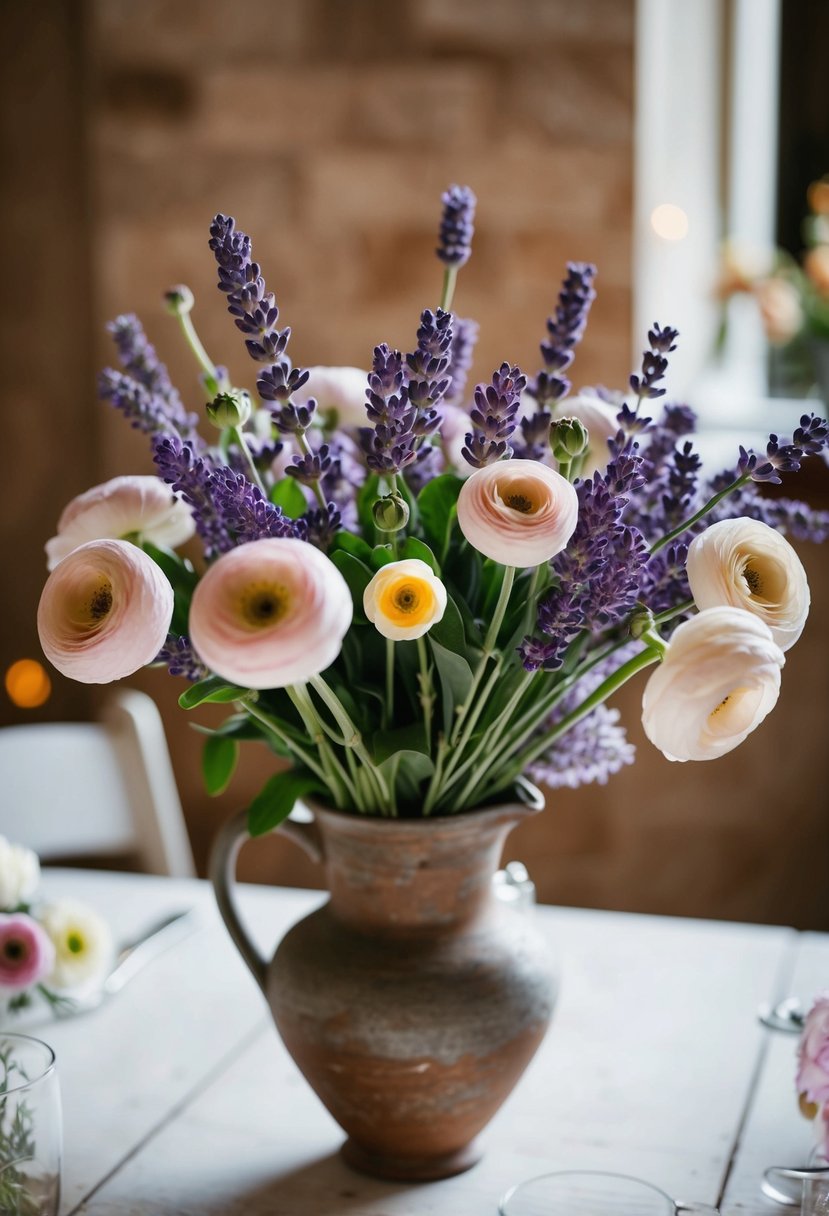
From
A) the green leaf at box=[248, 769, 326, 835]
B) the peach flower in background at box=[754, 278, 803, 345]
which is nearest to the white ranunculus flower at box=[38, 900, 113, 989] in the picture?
the green leaf at box=[248, 769, 326, 835]

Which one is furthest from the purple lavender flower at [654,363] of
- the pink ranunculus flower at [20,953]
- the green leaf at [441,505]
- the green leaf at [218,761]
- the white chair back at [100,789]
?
the white chair back at [100,789]

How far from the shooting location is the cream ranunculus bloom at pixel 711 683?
66cm

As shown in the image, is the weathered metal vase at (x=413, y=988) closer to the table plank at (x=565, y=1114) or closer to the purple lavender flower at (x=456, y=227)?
the table plank at (x=565, y=1114)

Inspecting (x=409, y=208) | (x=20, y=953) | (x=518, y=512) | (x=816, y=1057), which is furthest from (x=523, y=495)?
(x=409, y=208)

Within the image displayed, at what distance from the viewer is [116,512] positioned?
840 mm

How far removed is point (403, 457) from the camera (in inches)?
28.7

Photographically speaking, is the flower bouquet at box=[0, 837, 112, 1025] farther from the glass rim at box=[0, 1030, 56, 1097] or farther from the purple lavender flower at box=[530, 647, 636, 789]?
the purple lavender flower at box=[530, 647, 636, 789]

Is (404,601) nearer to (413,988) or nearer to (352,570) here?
(352,570)

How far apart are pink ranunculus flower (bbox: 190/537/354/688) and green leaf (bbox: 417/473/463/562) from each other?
0.21 metres

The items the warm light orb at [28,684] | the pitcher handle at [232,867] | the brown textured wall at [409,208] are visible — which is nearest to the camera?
the pitcher handle at [232,867]

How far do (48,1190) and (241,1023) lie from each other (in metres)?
0.35

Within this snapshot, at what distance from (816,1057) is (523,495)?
14.2 inches

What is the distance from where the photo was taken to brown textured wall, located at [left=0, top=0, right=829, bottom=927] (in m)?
2.17

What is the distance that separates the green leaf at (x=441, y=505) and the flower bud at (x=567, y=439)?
107mm
